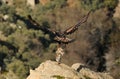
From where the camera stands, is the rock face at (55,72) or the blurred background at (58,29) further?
the blurred background at (58,29)

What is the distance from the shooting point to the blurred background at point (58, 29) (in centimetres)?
10638

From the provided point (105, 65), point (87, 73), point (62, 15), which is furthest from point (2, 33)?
point (87, 73)

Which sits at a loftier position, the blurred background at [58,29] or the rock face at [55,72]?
the blurred background at [58,29]

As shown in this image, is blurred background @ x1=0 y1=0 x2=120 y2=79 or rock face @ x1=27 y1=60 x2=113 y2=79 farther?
blurred background @ x1=0 y1=0 x2=120 y2=79

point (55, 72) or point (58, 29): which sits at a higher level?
point (58, 29)

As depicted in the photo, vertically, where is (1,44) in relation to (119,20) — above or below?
below

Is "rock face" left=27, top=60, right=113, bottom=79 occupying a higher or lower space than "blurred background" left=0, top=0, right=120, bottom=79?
lower

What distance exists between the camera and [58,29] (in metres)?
132

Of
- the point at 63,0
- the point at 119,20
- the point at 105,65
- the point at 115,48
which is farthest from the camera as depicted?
the point at 63,0

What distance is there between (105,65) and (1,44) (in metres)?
26.2

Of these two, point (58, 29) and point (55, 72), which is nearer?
point (55, 72)

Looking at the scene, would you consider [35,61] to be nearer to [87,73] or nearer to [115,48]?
[115,48]

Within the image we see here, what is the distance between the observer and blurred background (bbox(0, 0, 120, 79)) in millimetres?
106375

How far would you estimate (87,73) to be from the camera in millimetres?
38406
